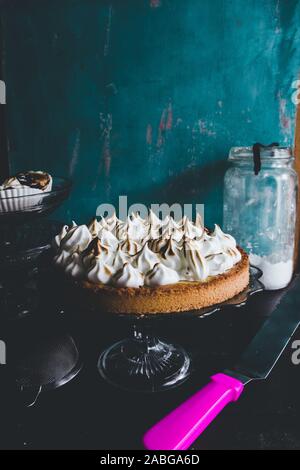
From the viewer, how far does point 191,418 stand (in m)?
0.72

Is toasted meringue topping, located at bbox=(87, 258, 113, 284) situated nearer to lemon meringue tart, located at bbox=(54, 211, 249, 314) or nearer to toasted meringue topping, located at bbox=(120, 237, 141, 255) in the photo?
lemon meringue tart, located at bbox=(54, 211, 249, 314)

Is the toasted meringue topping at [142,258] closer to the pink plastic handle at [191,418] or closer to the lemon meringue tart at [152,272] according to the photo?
the lemon meringue tart at [152,272]

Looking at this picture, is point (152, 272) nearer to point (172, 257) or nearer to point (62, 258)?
point (172, 257)

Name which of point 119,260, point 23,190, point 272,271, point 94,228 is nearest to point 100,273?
point 119,260

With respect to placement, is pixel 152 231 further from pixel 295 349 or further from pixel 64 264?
pixel 295 349

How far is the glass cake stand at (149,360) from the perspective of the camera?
3.11ft

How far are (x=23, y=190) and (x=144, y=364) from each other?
58cm

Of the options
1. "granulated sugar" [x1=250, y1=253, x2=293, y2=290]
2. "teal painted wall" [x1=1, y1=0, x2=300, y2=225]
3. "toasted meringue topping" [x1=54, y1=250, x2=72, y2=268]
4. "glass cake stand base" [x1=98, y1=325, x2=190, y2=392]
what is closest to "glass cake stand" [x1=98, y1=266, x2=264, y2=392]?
"glass cake stand base" [x1=98, y1=325, x2=190, y2=392]

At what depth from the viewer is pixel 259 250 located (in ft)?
4.76

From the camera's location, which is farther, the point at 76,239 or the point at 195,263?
the point at 76,239

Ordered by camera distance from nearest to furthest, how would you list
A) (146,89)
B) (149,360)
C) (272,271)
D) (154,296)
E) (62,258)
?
(154,296)
(62,258)
(149,360)
(272,271)
(146,89)

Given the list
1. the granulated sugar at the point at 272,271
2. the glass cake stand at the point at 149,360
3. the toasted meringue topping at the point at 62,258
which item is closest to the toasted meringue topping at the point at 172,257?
the glass cake stand at the point at 149,360

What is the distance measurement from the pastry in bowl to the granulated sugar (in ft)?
2.48

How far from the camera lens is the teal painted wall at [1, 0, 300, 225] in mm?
1420
